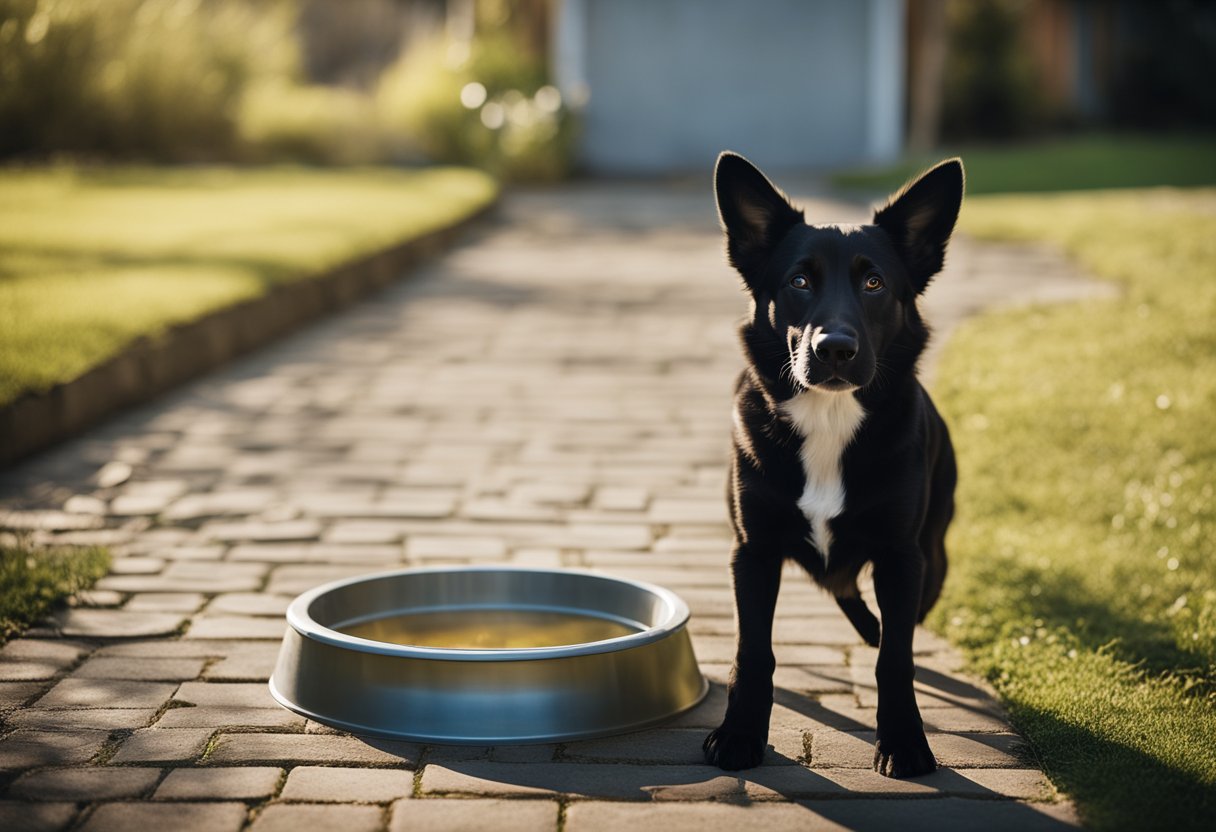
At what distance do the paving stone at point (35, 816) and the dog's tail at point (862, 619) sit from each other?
7.11ft

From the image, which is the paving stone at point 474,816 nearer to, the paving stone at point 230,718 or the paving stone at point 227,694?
the paving stone at point 230,718

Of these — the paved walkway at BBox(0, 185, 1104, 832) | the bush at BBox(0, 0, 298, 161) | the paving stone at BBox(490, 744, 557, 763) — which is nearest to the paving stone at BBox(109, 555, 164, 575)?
the paved walkway at BBox(0, 185, 1104, 832)

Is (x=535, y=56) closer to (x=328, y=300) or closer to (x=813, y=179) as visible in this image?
(x=813, y=179)

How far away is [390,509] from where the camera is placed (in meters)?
5.76

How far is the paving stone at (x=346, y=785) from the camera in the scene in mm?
3135

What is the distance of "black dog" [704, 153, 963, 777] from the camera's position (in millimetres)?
3416

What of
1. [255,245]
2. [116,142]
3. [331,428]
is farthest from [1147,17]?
[331,428]

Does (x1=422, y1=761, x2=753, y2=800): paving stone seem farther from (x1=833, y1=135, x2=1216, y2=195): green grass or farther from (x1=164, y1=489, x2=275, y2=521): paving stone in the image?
(x1=833, y1=135, x2=1216, y2=195): green grass

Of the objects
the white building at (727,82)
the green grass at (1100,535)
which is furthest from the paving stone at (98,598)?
Result: the white building at (727,82)

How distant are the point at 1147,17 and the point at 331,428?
2476cm

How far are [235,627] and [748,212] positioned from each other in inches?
80.2

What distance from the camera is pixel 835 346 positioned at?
3383 mm

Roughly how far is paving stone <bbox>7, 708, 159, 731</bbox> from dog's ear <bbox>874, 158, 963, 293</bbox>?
2.35 meters

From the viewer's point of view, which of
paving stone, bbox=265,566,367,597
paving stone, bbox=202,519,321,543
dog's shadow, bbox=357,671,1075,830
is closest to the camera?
dog's shadow, bbox=357,671,1075,830
